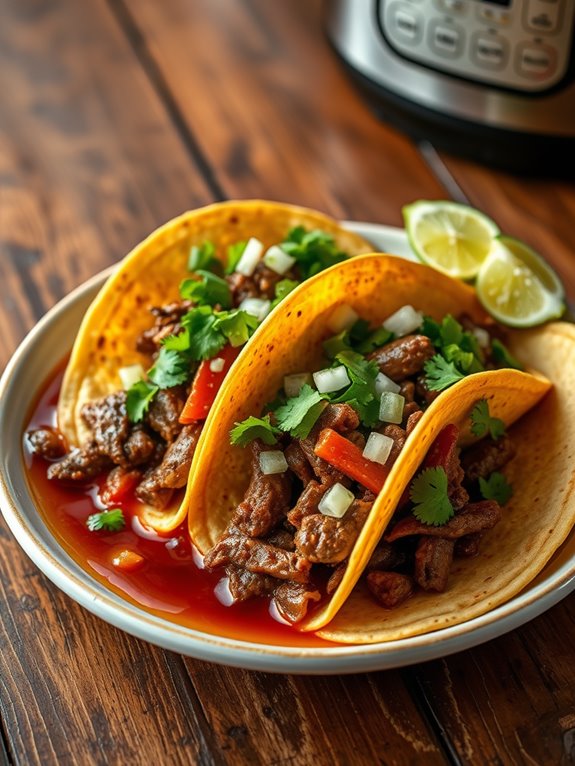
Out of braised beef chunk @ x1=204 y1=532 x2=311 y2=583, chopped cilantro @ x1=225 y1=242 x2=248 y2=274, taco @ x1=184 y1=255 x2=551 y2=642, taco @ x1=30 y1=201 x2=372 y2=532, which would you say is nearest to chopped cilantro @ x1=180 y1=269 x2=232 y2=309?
taco @ x1=30 y1=201 x2=372 y2=532

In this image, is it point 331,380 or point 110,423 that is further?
point 110,423

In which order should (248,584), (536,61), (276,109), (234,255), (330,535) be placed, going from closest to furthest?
(330,535) < (248,584) < (234,255) < (536,61) < (276,109)

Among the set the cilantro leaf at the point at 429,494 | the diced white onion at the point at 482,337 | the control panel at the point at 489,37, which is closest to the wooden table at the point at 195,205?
the cilantro leaf at the point at 429,494

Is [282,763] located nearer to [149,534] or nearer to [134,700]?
[134,700]

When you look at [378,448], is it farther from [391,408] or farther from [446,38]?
[446,38]

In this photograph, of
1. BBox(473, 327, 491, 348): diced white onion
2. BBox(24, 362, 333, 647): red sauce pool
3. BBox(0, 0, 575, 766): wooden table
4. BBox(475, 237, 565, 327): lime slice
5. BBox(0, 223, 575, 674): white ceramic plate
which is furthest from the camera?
BBox(475, 237, 565, 327): lime slice

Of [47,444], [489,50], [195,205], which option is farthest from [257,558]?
[489,50]

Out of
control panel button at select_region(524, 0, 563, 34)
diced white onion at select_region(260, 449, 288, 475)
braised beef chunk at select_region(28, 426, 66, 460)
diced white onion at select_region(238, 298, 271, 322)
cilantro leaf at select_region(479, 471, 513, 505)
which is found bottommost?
braised beef chunk at select_region(28, 426, 66, 460)

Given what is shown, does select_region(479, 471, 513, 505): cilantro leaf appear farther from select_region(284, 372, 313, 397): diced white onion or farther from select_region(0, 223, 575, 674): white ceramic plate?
select_region(284, 372, 313, 397): diced white onion

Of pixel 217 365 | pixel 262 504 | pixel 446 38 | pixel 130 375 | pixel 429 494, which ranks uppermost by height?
pixel 446 38
